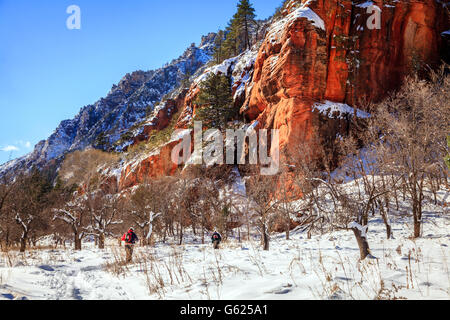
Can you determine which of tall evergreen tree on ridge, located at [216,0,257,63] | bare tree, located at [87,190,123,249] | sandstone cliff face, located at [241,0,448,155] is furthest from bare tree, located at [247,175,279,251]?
tall evergreen tree on ridge, located at [216,0,257,63]

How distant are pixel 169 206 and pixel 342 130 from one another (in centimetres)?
2347

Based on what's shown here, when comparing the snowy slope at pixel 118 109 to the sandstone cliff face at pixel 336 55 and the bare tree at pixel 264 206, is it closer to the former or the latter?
the sandstone cliff face at pixel 336 55

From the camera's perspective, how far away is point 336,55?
2780 centimetres

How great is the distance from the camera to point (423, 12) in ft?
96.6

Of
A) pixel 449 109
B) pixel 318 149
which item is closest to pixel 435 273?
pixel 449 109

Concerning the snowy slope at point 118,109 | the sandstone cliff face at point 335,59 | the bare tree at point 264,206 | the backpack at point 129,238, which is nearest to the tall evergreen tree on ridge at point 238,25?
the sandstone cliff face at point 335,59

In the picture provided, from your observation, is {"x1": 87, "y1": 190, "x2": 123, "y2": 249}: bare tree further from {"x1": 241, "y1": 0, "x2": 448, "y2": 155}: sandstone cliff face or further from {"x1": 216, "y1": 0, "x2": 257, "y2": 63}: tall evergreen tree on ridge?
{"x1": 216, "y1": 0, "x2": 257, "y2": 63}: tall evergreen tree on ridge

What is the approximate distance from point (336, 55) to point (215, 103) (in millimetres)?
18952

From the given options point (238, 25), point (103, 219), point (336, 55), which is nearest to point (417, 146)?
point (336, 55)

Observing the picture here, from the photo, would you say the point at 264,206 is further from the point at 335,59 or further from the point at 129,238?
the point at 335,59
